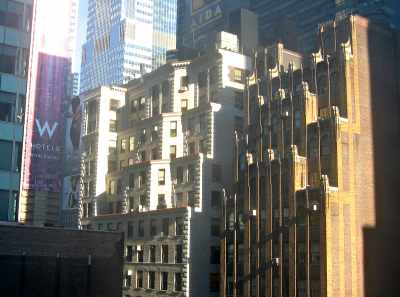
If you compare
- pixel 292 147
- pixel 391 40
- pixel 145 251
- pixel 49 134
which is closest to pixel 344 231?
pixel 292 147

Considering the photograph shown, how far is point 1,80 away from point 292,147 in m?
30.6

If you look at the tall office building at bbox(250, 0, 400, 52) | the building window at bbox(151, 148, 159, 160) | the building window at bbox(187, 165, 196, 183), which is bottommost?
the building window at bbox(187, 165, 196, 183)

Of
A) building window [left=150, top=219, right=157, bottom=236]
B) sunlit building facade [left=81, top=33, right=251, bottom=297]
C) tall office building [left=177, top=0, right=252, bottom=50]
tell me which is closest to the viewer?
sunlit building facade [left=81, top=33, right=251, bottom=297]

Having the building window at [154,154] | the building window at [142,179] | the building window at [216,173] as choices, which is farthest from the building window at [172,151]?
the building window at [216,173]

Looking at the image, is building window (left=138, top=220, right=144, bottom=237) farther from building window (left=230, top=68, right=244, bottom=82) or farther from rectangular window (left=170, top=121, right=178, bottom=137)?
building window (left=230, top=68, right=244, bottom=82)

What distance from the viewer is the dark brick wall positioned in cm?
4516

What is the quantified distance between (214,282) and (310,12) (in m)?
79.7

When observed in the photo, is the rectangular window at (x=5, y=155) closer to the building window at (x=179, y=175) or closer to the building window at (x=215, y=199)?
the building window at (x=215, y=199)

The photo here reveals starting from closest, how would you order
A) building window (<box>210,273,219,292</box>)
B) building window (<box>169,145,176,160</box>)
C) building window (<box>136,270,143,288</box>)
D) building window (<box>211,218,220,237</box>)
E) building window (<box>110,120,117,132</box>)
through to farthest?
building window (<box>210,273,219,292</box>)
building window (<box>211,218,220,237</box>)
building window (<box>136,270,143,288</box>)
building window (<box>169,145,176,160</box>)
building window (<box>110,120,117,132</box>)

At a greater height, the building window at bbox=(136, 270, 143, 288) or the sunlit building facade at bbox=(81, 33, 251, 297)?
the sunlit building facade at bbox=(81, 33, 251, 297)

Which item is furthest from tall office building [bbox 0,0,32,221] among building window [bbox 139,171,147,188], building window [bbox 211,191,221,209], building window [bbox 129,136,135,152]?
building window [bbox 129,136,135,152]

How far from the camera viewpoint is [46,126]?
87562 mm

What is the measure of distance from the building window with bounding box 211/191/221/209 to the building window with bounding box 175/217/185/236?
4.39 meters

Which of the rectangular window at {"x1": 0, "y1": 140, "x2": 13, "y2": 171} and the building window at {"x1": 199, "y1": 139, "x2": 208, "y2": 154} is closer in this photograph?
the rectangular window at {"x1": 0, "y1": 140, "x2": 13, "y2": 171}
